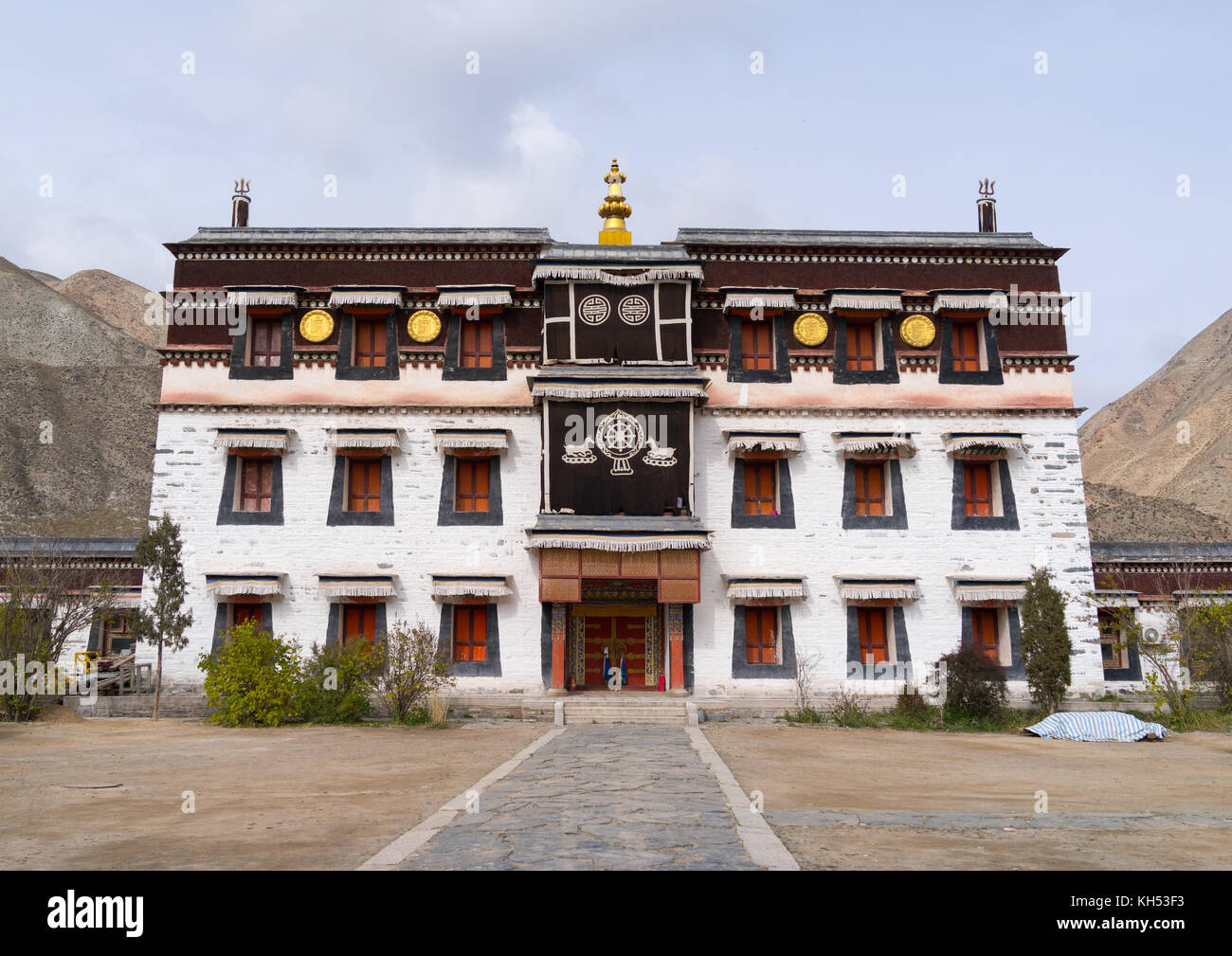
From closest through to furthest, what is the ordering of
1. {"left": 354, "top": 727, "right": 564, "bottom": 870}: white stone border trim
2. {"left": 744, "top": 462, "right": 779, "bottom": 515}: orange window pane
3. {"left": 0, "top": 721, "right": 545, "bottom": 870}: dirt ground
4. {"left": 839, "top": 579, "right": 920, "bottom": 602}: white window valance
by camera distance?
1. {"left": 354, "top": 727, "right": 564, "bottom": 870}: white stone border trim
2. {"left": 0, "top": 721, "right": 545, "bottom": 870}: dirt ground
3. {"left": 839, "top": 579, "right": 920, "bottom": 602}: white window valance
4. {"left": 744, "top": 462, "right": 779, "bottom": 515}: orange window pane

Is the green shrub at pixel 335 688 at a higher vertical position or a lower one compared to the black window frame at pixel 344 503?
lower

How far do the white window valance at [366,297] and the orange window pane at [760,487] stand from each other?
10005 mm

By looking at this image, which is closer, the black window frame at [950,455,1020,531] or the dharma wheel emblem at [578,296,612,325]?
the black window frame at [950,455,1020,531]

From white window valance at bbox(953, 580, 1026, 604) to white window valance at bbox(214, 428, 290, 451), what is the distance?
17126 millimetres

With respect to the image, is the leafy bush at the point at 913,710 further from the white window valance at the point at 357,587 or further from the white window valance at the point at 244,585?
the white window valance at the point at 244,585

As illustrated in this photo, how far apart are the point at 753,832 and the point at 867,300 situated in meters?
19.1

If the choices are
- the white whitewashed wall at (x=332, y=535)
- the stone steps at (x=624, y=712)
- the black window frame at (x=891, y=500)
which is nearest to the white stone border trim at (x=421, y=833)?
the stone steps at (x=624, y=712)

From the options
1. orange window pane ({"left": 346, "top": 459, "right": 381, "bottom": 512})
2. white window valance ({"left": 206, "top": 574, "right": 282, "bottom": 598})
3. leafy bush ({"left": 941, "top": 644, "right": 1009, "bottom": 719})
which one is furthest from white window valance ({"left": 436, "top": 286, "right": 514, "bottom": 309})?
leafy bush ({"left": 941, "top": 644, "right": 1009, "bottom": 719})

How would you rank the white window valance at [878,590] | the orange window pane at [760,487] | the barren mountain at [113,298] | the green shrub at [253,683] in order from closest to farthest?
the green shrub at [253,683]
the white window valance at [878,590]
the orange window pane at [760,487]
the barren mountain at [113,298]

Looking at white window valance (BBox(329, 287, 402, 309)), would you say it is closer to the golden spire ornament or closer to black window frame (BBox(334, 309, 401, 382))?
black window frame (BBox(334, 309, 401, 382))

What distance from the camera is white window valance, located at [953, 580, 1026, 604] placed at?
912 inches

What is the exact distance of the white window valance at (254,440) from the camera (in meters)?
23.5
